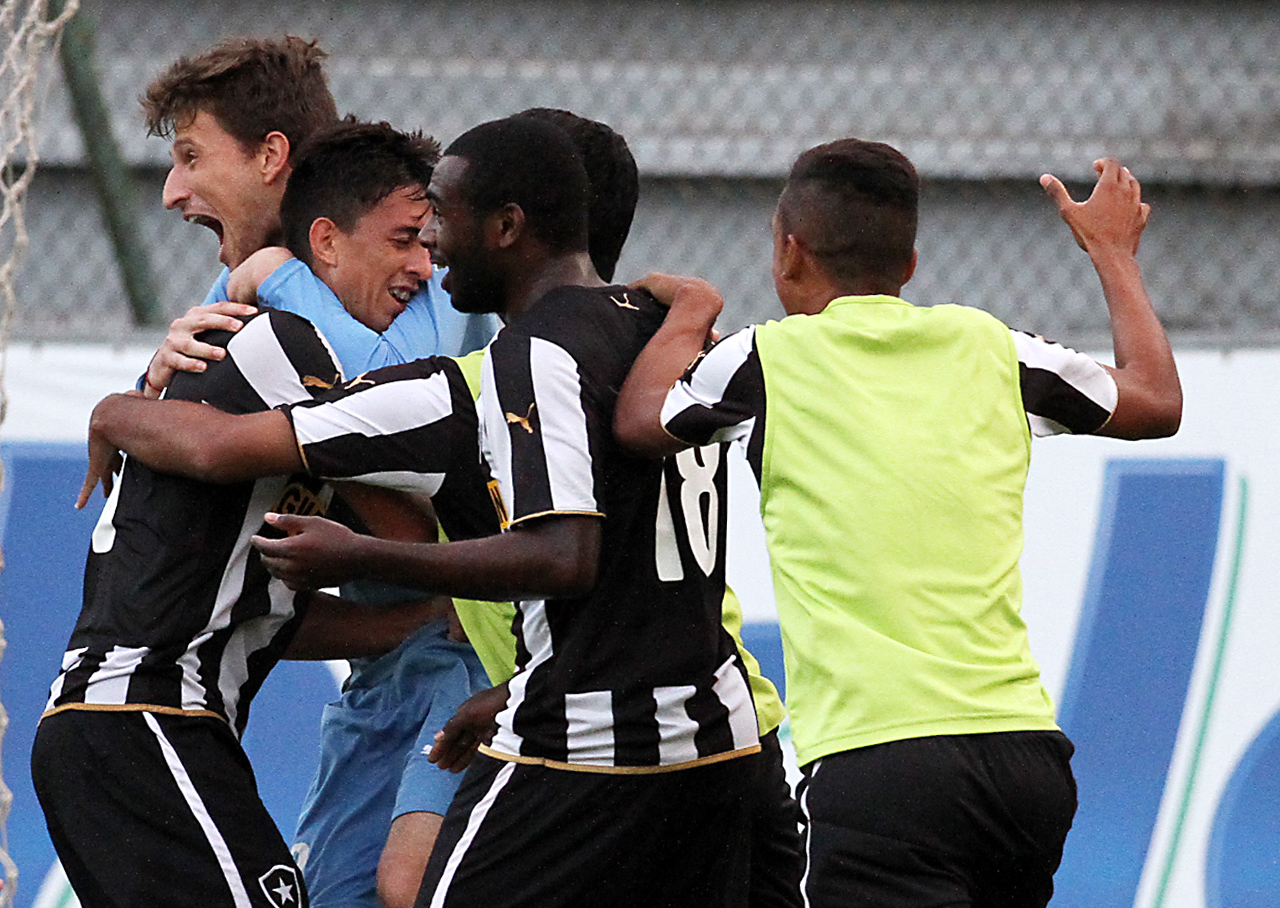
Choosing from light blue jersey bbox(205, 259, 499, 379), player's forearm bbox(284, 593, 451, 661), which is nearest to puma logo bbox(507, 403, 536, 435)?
light blue jersey bbox(205, 259, 499, 379)

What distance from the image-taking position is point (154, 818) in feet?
7.87

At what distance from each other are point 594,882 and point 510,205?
3.30 ft

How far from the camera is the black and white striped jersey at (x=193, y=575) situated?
246cm

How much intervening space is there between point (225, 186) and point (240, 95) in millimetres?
178

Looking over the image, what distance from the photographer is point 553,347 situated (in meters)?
2.31

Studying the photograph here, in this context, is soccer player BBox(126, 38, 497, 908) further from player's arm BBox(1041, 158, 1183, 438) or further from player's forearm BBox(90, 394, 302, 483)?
player's arm BBox(1041, 158, 1183, 438)

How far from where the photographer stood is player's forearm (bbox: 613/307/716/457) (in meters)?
2.31

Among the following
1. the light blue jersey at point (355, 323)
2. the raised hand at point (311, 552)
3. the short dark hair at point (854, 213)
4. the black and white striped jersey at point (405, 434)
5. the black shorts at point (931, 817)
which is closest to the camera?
the raised hand at point (311, 552)

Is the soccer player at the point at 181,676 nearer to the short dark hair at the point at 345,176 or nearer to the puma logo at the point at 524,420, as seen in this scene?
the short dark hair at the point at 345,176

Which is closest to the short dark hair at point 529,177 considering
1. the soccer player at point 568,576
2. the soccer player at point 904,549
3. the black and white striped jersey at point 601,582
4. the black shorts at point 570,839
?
the soccer player at point 568,576

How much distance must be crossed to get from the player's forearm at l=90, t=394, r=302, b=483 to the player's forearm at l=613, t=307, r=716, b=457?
49 cm

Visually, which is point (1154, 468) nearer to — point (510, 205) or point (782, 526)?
point (782, 526)

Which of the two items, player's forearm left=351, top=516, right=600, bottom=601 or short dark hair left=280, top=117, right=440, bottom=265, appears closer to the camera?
player's forearm left=351, top=516, right=600, bottom=601

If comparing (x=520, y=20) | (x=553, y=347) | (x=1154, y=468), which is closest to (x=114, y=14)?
(x=520, y=20)
